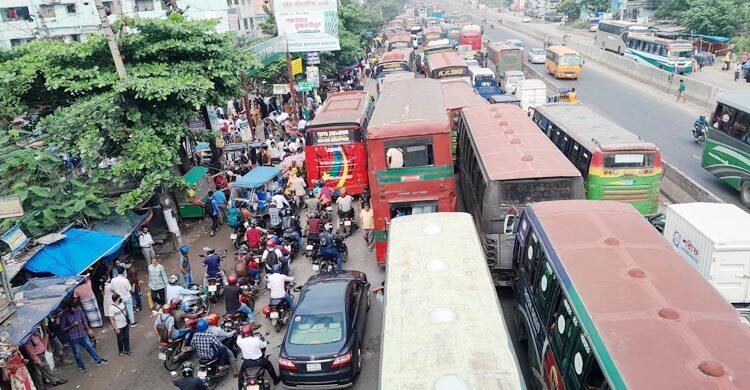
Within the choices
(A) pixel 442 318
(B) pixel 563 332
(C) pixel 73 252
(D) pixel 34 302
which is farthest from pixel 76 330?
(B) pixel 563 332

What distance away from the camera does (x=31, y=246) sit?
35.9 feet

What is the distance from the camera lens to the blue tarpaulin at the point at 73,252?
10.6 meters

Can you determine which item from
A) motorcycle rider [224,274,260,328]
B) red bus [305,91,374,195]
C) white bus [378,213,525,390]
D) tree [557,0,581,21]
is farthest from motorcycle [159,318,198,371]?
tree [557,0,581,21]

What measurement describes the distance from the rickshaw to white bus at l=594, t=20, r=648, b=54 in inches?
1406

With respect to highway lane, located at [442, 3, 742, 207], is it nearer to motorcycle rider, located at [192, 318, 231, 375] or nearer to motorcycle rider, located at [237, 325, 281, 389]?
motorcycle rider, located at [237, 325, 281, 389]

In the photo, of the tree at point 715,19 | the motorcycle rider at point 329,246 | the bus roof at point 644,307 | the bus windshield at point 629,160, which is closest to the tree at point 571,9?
the tree at point 715,19

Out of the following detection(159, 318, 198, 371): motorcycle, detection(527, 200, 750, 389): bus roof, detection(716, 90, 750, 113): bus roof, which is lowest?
detection(159, 318, 198, 371): motorcycle

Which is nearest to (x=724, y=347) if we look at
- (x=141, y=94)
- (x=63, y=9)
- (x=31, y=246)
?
(x=31, y=246)

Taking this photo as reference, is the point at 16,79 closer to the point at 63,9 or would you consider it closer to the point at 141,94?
the point at 141,94

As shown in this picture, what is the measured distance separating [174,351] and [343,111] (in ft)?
33.6

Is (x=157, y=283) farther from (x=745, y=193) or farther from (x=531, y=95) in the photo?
(x=531, y=95)

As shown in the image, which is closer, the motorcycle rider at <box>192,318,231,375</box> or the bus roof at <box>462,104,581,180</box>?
the motorcycle rider at <box>192,318,231,375</box>

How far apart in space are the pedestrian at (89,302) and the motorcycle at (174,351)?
2.06 meters

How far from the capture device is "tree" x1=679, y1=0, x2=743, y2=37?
43688 millimetres
